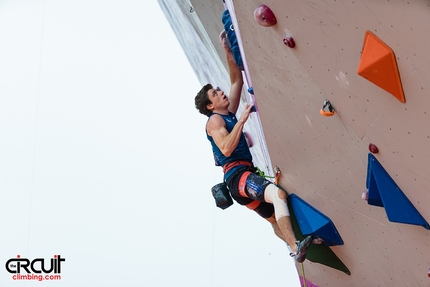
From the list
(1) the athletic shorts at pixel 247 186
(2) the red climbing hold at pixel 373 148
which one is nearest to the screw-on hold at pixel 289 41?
(2) the red climbing hold at pixel 373 148

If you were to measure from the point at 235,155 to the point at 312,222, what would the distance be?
48cm

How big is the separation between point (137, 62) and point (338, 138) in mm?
4387

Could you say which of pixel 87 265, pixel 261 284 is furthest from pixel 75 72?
pixel 261 284

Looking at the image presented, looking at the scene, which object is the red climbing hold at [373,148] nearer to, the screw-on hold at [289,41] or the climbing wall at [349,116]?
the climbing wall at [349,116]

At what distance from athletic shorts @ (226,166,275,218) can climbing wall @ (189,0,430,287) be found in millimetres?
116

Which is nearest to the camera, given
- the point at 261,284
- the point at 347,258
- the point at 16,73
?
the point at 347,258

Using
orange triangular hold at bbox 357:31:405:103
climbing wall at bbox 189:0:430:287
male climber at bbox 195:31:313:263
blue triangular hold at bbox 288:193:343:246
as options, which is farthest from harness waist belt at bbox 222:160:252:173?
orange triangular hold at bbox 357:31:405:103

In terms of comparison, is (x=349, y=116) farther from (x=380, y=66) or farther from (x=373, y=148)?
(x=380, y=66)

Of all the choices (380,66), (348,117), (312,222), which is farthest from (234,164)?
(380,66)

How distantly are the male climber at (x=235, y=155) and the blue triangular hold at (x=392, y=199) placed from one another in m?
0.55

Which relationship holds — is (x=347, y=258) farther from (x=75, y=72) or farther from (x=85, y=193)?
(x=75, y=72)

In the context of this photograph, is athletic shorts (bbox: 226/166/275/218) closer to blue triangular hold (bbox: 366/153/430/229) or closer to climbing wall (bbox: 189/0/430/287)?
climbing wall (bbox: 189/0/430/287)

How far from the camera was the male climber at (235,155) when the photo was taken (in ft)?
8.30

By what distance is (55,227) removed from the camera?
6191 millimetres
